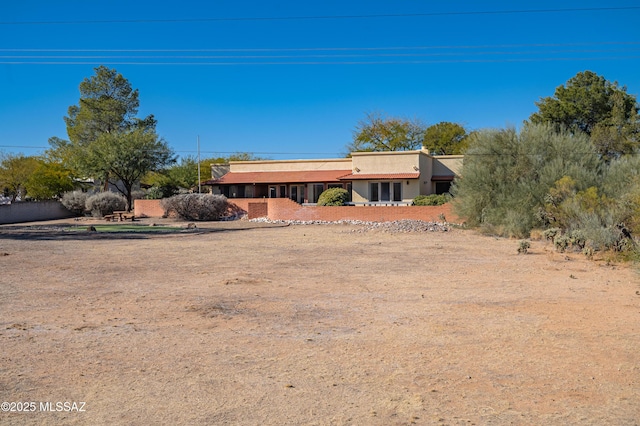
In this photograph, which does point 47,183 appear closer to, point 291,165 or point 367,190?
point 291,165

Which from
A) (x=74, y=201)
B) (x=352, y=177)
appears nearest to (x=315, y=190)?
(x=352, y=177)

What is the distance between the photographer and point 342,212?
40594 mm

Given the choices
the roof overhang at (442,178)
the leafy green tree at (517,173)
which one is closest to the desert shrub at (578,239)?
the leafy green tree at (517,173)

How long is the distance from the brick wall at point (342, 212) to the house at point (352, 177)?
6209 millimetres

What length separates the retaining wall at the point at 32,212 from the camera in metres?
45.2

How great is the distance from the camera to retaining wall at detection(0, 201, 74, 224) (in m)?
45.2

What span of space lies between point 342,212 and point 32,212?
88.5 ft

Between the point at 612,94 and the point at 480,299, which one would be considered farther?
the point at 612,94

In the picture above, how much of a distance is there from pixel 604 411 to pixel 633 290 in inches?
315

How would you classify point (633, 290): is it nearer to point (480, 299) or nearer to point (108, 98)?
point (480, 299)

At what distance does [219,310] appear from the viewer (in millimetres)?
10664

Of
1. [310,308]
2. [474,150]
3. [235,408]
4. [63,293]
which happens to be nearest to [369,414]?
[235,408]

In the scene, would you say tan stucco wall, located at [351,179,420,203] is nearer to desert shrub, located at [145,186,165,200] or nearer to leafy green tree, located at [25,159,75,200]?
desert shrub, located at [145,186,165,200]

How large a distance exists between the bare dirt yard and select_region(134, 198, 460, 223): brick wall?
20.9m
